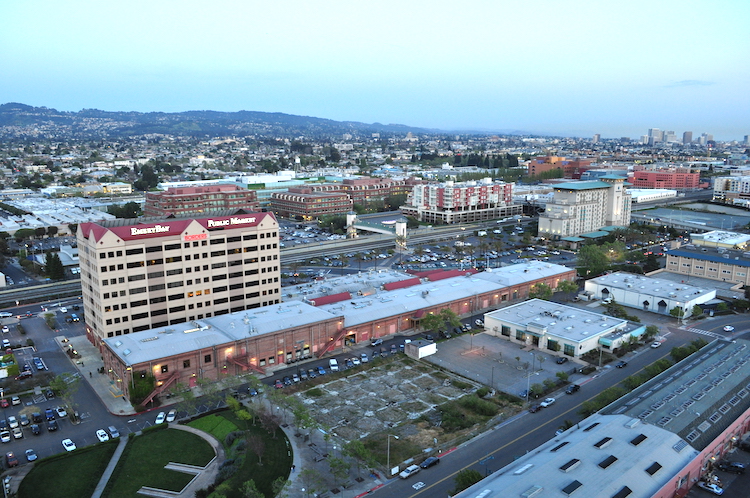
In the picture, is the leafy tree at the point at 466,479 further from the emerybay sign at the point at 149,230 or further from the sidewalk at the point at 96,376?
the emerybay sign at the point at 149,230

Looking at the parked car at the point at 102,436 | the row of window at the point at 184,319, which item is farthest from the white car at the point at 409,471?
the row of window at the point at 184,319

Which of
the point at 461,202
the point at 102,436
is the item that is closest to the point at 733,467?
the point at 102,436

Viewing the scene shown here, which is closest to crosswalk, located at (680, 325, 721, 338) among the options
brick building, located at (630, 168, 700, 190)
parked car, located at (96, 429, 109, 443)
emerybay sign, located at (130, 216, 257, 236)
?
emerybay sign, located at (130, 216, 257, 236)

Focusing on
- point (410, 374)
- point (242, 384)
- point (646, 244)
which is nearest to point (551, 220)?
point (646, 244)

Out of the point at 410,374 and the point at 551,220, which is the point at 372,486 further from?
the point at 551,220

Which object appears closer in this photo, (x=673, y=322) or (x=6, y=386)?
(x=6, y=386)

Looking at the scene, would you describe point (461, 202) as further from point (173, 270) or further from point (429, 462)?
point (429, 462)
